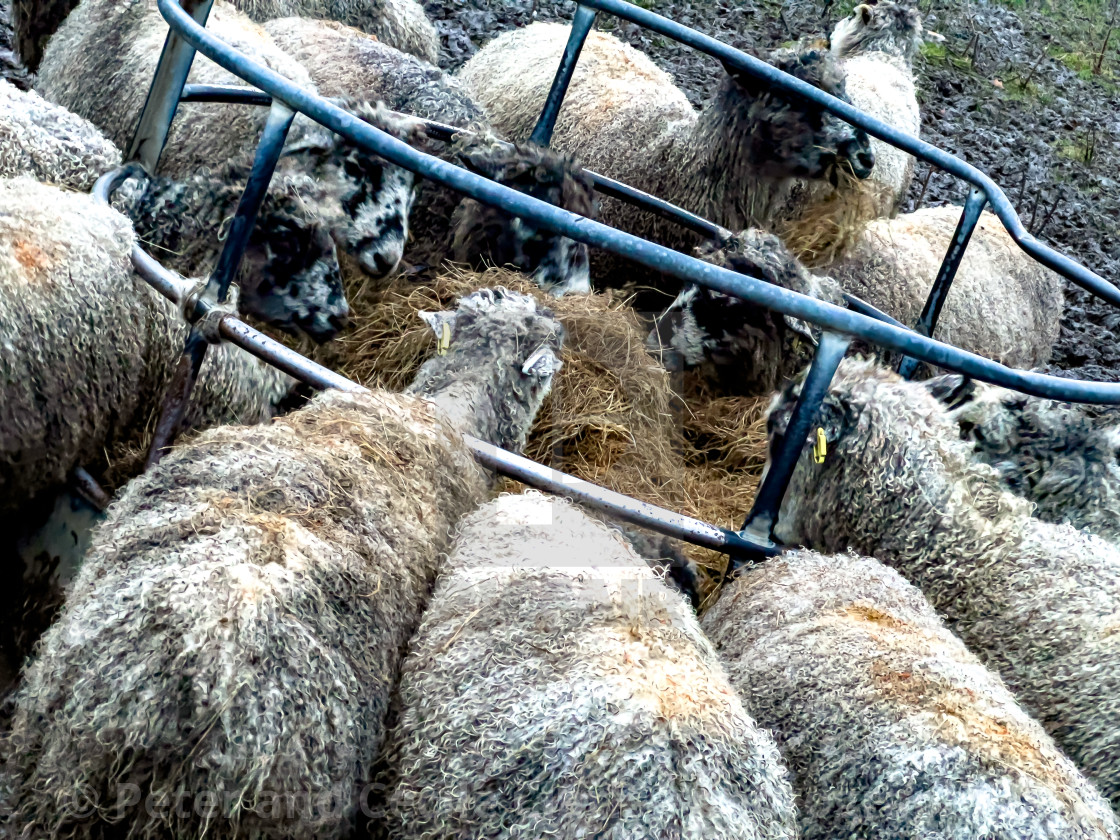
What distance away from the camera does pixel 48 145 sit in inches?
147

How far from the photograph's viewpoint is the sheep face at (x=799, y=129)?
5.26 m

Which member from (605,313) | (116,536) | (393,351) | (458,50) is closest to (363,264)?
(393,351)

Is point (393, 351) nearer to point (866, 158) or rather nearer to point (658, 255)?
point (658, 255)

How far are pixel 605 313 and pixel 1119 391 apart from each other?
203 cm

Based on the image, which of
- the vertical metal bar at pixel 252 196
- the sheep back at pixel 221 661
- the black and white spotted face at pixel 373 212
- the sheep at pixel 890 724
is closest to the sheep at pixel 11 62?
the black and white spotted face at pixel 373 212

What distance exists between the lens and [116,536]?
2258mm

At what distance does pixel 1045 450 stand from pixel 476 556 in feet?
8.30

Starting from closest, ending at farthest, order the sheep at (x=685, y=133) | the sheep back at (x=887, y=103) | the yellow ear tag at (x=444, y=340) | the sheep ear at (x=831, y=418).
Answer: the sheep ear at (x=831, y=418)
the yellow ear tag at (x=444, y=340)
the sheep at (x=685, y=133)
the sheep back at (x=887, y=103)

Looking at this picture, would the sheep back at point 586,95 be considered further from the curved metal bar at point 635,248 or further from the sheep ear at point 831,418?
the curved metal bar at point 635,248

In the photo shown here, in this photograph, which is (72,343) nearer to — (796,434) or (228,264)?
(228,264)

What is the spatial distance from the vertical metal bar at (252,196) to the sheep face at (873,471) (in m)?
1.74

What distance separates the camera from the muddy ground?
895cm

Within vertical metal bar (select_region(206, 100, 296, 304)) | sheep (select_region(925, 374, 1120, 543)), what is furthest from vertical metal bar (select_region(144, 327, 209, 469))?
sheep (select_region(925, 374, 1120, 543))

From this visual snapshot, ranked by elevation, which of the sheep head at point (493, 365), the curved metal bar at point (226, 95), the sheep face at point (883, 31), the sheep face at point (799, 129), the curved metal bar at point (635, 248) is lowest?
the sheep head at point (493, 365)
